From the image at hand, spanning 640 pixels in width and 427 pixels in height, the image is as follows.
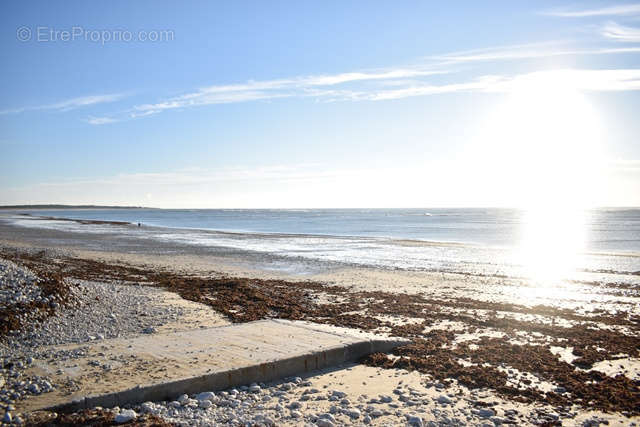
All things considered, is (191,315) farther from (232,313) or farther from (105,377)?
(105,377)

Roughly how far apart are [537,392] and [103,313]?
27.1 feet

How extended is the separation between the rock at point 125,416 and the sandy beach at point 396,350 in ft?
0.45

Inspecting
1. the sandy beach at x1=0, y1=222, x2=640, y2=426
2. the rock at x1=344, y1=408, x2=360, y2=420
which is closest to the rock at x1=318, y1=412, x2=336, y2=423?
the sandy beach at x1=0, y1=222, x2=640, y2=426

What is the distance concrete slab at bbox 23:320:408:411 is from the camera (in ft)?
19.3

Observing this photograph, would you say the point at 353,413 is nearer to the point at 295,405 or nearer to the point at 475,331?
the point at 295,405

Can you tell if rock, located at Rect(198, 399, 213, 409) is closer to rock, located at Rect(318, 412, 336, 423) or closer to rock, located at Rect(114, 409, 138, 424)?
rock, located at Rect(114, 409, 138, 424)

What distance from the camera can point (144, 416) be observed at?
18.3 feet

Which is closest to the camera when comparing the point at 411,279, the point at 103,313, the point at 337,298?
the point at 103,313

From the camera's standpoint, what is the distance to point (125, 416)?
17.7ft

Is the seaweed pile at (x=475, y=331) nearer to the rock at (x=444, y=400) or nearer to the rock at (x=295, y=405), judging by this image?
the rock at (x=444, y=400)

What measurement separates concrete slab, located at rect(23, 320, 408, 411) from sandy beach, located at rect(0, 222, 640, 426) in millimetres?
113

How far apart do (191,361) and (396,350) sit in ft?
10.7

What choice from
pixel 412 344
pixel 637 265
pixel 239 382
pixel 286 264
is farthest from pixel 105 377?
pixel 637 265

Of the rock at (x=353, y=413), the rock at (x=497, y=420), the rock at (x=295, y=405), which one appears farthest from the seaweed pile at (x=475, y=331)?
the rock at (x=295, y=405)
